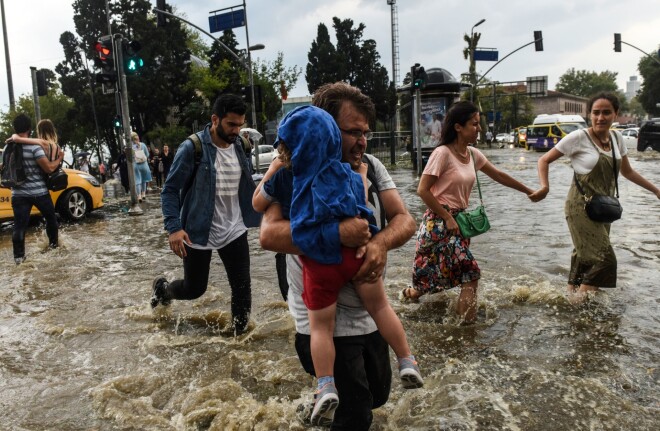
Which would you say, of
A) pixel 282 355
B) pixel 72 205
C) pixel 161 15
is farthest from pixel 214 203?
pixel 161 15

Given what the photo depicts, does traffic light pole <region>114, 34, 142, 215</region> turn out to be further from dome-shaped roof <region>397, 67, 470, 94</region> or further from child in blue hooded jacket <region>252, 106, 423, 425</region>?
dome-shaped roof <region>397, 67, 470, 94</region>

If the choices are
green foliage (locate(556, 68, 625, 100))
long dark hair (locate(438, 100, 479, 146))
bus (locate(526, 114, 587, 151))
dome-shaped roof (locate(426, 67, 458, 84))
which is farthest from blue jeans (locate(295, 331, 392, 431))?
green foliage (locate(556, 68, 625, 100))

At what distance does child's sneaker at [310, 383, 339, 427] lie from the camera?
7.15 ft

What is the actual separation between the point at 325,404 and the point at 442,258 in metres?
2.57

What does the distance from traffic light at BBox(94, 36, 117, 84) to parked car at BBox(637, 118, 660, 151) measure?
27809 mm

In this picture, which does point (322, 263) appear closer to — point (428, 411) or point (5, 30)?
point (428, 411)

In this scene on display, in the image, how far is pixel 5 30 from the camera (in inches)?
996

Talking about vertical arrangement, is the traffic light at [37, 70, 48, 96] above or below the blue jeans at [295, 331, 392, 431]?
above

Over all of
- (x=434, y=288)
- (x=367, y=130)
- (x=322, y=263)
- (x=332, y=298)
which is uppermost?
(x=367, y=130)

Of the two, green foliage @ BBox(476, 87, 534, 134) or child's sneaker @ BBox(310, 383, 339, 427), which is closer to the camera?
child's sneaker @ BBox(310, 383, 339, 427)

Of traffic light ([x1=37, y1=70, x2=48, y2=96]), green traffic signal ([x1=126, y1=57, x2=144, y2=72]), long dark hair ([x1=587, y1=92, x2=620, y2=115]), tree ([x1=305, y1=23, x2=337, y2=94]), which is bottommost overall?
long dark hair ([x1=587, y1=92, x2=620, y2=115])

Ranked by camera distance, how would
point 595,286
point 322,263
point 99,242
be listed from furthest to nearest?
point 99,242
point 595,286
point 322,263

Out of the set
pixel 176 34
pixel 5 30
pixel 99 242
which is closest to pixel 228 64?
pixel 176 34

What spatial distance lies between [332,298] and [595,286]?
3550 millimetres
